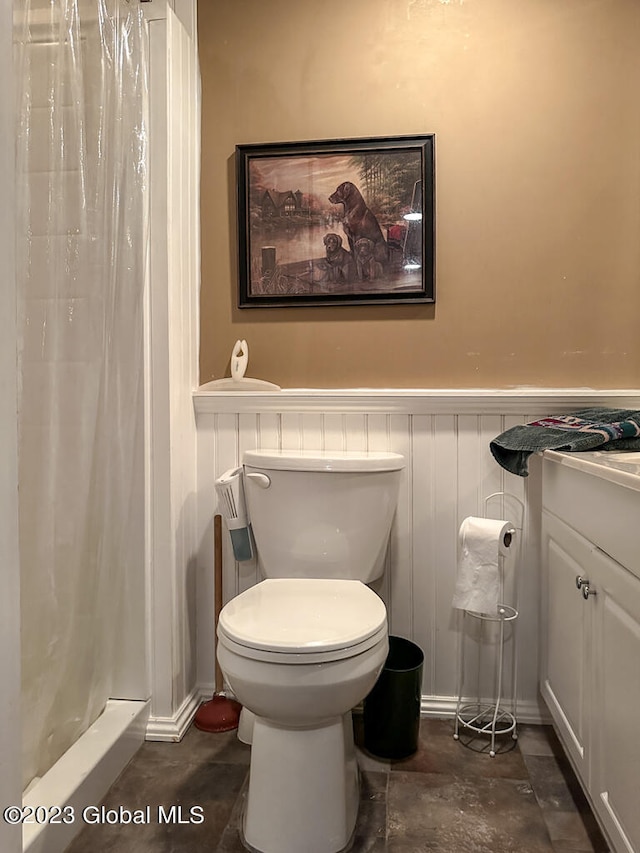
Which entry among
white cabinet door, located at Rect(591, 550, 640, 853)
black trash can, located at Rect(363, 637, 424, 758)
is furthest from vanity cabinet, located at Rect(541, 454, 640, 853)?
black trash can, located at Rect(363, 637, 424, 758)

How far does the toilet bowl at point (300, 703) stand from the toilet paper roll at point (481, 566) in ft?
1.23

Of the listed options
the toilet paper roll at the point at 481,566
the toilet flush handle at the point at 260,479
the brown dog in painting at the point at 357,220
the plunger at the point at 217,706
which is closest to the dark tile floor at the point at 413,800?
the plunger at the point at 217,706

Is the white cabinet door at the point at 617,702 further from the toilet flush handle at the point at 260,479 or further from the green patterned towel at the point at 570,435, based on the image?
the toilet flush handle at the point at 260,479

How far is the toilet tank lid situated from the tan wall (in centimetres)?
30

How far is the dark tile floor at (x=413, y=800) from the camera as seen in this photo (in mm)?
1351

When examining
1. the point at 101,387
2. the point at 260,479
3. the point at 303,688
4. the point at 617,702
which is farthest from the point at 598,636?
the point at 101,387

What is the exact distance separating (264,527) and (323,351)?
0.60m

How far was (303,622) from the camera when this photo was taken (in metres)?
1.35

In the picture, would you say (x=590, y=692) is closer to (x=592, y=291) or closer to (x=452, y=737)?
(x=452, y=737)

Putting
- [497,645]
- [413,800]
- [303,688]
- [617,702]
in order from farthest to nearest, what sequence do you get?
1. [497,645]
2. [413,800]
3. [303,688]
4. [617,702]

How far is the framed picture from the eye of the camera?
192 cm

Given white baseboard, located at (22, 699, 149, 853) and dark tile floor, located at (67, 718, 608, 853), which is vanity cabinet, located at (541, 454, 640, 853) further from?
white baseboard, located at (22, 699, 149, 853)

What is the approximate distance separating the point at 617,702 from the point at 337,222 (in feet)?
4.92

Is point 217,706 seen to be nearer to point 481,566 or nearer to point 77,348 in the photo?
point 481,566
